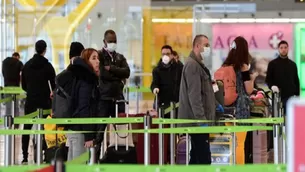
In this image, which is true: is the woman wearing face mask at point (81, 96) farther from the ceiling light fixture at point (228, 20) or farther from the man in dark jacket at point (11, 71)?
the ceiling light fixture at point (228, 20)

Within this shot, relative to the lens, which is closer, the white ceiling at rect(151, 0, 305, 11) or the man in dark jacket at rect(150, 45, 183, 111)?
the man in dark jacket at rect(150, 45, 183, 111)

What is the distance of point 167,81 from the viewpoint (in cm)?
1093

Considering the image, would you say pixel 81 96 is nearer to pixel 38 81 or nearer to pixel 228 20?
pixel 38 81

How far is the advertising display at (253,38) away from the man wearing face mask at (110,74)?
892cm

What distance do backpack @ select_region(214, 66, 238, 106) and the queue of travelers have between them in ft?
0.04

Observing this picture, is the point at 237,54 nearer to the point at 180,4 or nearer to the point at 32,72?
the point at 32,72

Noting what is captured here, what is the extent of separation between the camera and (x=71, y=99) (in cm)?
758

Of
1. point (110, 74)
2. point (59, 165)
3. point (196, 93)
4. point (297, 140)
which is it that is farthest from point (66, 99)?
point (297, 140)

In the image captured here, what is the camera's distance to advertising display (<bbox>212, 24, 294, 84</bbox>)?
1820 cm

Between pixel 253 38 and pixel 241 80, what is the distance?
9.72 metres

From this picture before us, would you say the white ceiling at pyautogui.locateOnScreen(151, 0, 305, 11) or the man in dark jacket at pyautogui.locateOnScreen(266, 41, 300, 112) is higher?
the white ceiling at pyautogui.locateOnScreen(151, 0, 305, 11)

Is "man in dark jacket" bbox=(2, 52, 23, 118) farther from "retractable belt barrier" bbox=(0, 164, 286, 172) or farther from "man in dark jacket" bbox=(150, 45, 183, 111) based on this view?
"retractable belt barrier" bbox=(0, 164, 286, 172)

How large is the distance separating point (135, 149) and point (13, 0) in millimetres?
8508

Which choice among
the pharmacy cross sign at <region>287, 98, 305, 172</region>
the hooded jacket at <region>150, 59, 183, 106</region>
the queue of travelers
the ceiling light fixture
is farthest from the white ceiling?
the pharmacy cross sign at <region>287, 98, 305, 172</region>
